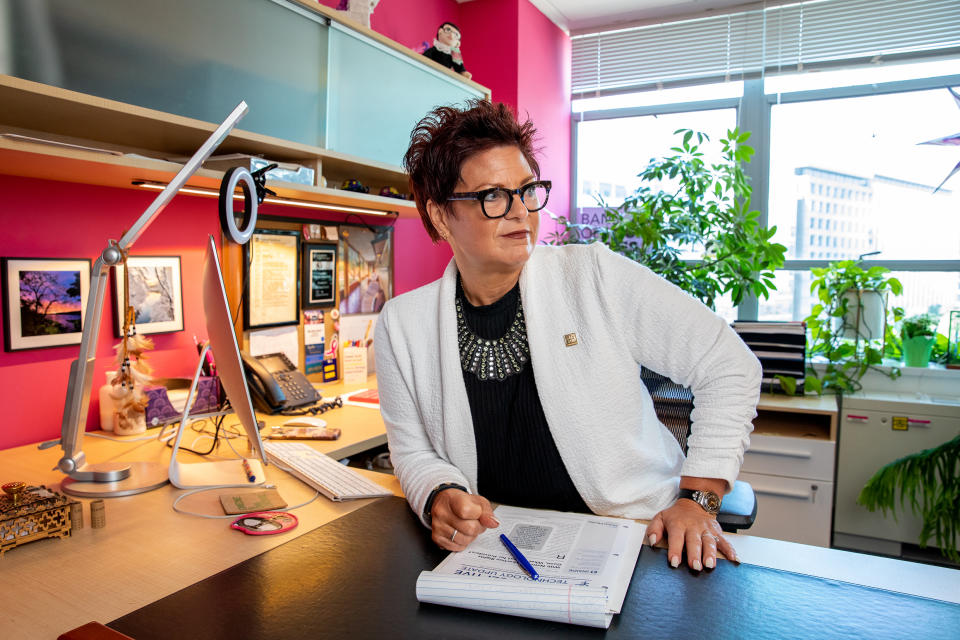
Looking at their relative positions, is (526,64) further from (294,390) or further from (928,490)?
(928,490)

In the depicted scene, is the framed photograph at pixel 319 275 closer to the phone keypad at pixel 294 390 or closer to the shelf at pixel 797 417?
the phone keypad at pixel 294 390

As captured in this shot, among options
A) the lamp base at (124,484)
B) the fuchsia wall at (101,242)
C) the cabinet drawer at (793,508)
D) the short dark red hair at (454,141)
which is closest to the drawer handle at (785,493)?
the cabinet drawer at (793,508)

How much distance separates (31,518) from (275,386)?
1.09 m

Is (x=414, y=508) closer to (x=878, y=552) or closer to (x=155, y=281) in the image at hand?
(x=155, y=281)

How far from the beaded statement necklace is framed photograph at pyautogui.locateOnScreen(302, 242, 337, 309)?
1428mm

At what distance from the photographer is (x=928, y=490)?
2.69 metres

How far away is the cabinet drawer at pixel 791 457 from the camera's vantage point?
2699 mm

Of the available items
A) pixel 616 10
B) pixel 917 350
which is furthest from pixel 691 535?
pixel 616 10

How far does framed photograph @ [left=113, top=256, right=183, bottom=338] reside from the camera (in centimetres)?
199

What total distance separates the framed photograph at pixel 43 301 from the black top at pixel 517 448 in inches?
49.0

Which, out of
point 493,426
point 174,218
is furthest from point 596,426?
point 174,218

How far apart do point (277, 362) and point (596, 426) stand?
59.6 inches

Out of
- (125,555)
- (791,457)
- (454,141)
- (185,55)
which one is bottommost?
(791,457)

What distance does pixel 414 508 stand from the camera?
1.18 metres
